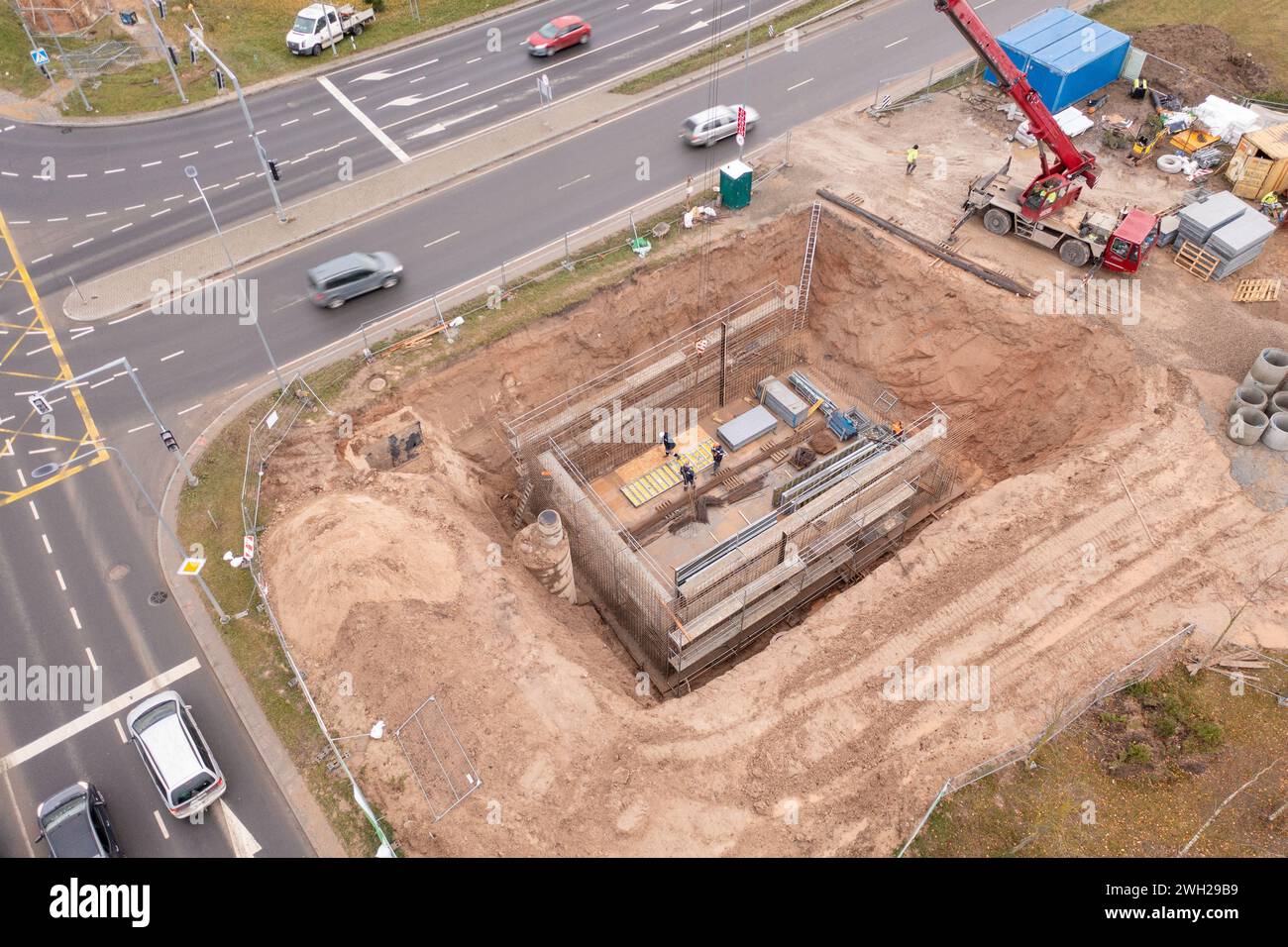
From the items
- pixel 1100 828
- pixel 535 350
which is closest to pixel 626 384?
pixel 535 350

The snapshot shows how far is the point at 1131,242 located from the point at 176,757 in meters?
33.1

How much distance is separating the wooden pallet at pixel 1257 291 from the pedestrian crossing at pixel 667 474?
1924cm

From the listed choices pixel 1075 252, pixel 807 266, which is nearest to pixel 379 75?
pixel 807 266

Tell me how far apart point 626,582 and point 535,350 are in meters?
9.15

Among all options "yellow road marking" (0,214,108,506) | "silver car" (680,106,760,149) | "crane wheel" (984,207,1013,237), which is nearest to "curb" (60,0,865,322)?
"yellow road marking" (0,214,108,506)

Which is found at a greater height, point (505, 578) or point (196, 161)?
point (196, 161)

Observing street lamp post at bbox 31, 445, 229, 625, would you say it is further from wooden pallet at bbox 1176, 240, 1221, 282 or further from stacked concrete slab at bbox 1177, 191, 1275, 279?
stacked concrete slab at bbox 1177, 191, 1275, 279

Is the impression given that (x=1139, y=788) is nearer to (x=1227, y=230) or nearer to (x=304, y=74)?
(x=1227, y=230)

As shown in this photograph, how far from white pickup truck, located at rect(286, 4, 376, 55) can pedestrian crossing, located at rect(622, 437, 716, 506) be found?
30.8m

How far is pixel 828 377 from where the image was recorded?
33.4 m

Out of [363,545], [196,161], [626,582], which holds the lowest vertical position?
[626,582]

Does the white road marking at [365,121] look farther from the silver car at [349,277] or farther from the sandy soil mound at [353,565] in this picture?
the sandy soil mound at [353,565]

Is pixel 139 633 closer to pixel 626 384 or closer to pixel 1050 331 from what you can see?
pixel 626 384

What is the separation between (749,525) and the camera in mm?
27781
